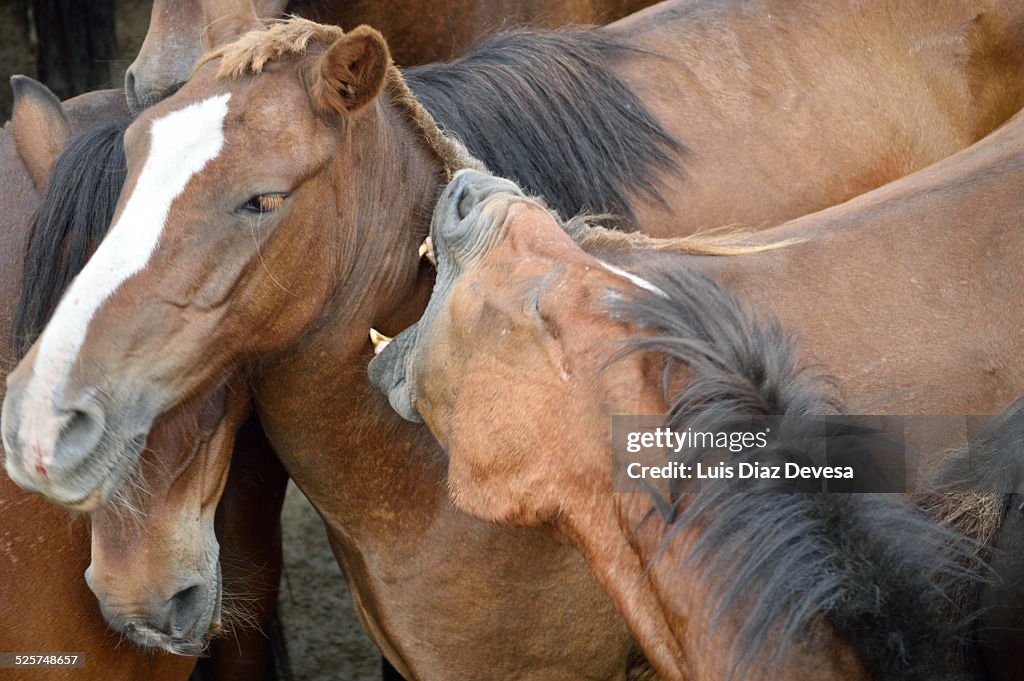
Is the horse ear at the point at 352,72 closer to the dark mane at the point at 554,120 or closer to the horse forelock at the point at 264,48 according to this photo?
the horse forelock at the point at 264,48

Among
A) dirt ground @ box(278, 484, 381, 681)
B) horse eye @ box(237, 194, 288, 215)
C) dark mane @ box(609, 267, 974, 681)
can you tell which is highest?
horse eye @ box(237, 194, 288, 215)

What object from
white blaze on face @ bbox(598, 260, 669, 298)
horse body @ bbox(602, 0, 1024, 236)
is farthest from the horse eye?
horse body @ bbox(602, 0, 1024, 236)

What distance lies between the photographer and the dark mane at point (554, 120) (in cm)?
291

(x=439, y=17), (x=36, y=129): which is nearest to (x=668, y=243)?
(x=36, y=129)

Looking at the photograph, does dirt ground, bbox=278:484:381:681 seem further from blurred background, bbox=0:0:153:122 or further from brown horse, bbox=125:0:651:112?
blurred background, bbox=0:0:153:122

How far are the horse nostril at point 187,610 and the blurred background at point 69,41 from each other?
3844 millimetres

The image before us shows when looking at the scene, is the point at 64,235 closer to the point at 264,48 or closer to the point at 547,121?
the point at 264,48

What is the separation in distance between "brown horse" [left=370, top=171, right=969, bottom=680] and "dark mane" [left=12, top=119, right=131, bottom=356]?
2.62 feet

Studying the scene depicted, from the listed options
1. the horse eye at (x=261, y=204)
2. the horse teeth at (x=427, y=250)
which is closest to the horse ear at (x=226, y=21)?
the horse eye at (x=261, y=204)

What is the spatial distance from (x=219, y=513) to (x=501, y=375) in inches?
53.2

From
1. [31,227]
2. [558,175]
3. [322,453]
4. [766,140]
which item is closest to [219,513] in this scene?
[322,453]

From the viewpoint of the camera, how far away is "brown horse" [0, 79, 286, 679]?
8.28ft

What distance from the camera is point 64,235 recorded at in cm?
271

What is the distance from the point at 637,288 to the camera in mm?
2160
